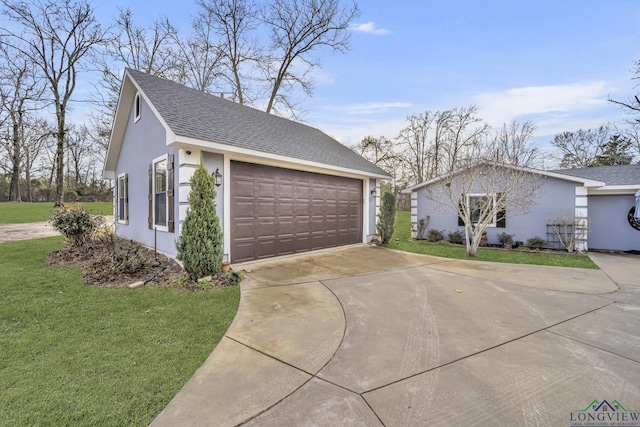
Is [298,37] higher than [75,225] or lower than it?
higher

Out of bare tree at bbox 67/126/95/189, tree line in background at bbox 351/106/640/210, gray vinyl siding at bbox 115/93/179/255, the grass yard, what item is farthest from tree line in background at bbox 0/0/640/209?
the grass yard

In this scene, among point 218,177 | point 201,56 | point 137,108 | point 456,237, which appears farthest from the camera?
point 201,56

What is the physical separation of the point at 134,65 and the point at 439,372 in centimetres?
2260

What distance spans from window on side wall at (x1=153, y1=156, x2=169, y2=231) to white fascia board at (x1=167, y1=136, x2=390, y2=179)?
1.54 metres

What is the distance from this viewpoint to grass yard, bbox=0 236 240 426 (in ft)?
6.87

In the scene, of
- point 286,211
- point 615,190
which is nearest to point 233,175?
point 286,211

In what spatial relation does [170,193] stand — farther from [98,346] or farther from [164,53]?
[164,53]

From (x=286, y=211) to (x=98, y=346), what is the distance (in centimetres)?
518

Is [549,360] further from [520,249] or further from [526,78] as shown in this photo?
[526,78]

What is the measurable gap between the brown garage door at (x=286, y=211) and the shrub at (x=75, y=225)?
4390mm

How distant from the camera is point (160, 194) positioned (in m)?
7.04

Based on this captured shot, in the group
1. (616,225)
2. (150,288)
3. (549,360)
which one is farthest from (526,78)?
(150,288)

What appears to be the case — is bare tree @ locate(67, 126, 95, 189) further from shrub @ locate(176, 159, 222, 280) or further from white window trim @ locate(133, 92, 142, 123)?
shrub @ locate(176, 159, 222, 280)

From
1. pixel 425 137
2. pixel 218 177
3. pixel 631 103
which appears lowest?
pixel 218 177
